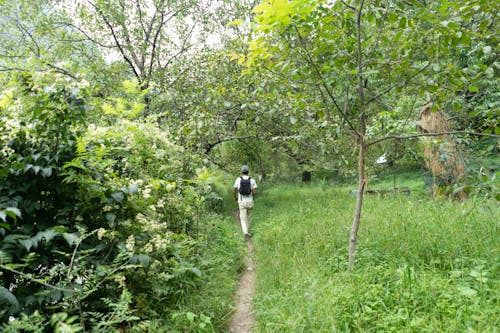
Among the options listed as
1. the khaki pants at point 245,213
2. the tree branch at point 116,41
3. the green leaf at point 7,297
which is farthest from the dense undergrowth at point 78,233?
the tree branch at point 116,41

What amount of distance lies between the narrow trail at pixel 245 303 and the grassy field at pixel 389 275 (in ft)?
0.54

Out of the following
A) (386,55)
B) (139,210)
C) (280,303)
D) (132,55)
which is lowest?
(280,303)

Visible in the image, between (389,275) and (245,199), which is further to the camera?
(245,199)

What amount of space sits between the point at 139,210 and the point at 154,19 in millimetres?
8429

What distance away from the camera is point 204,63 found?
8984 mm

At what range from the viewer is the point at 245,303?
4.43 m

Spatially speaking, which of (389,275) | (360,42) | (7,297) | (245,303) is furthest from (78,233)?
(360,42)

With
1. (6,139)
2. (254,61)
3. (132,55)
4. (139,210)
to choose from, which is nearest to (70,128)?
(6,139)

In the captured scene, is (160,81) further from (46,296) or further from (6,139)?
(46,296)

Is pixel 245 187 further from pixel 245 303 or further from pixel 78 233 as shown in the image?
pixel 78 233

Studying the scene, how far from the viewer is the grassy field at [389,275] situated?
113 inches

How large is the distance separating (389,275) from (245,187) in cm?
492

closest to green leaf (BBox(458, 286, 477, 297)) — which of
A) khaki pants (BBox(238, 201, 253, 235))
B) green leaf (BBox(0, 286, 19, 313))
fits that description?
green leaf (BBox(0, 286, 19, 313))

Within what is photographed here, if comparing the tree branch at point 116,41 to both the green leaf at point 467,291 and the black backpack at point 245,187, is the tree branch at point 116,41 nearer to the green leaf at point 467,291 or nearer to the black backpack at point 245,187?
the black backpack at point 245,187
